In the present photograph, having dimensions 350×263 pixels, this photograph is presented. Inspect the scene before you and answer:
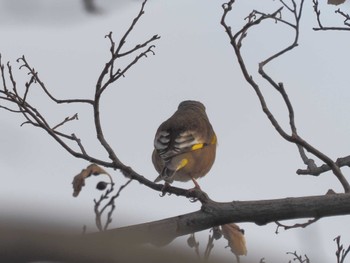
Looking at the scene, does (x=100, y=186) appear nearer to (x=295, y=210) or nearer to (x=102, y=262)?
(x=295, y=210)

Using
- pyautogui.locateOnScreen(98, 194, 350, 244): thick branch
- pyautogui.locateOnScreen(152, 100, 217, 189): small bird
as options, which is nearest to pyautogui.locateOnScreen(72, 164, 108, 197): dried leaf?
pyautogui.locateOnScreen(152, 100, 217, 189): small bird

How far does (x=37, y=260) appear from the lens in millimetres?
756

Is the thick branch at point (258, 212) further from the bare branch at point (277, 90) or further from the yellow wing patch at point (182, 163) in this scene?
the yellow wing patch at point (182, 163)

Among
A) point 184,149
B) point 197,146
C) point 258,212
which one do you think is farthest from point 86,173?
point 197,146

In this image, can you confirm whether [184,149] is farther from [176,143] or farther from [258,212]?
[258,212]

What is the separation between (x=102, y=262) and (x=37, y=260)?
0.08m

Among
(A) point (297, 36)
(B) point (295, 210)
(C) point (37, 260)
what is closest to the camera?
(C) point (37, 260)

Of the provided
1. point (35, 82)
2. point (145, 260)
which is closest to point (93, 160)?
point (35, 82)

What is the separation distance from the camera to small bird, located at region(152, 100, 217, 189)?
649 centimetres

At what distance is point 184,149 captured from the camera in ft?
21.8

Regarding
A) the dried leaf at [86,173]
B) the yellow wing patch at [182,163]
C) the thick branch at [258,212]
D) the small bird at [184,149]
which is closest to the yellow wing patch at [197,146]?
the small bird at [184,149]

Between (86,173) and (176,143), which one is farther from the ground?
(176,143)

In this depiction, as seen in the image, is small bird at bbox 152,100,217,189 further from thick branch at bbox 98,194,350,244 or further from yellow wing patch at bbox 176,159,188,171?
thick branch at bbox 98,194,350,244

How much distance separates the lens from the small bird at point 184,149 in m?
6.49
